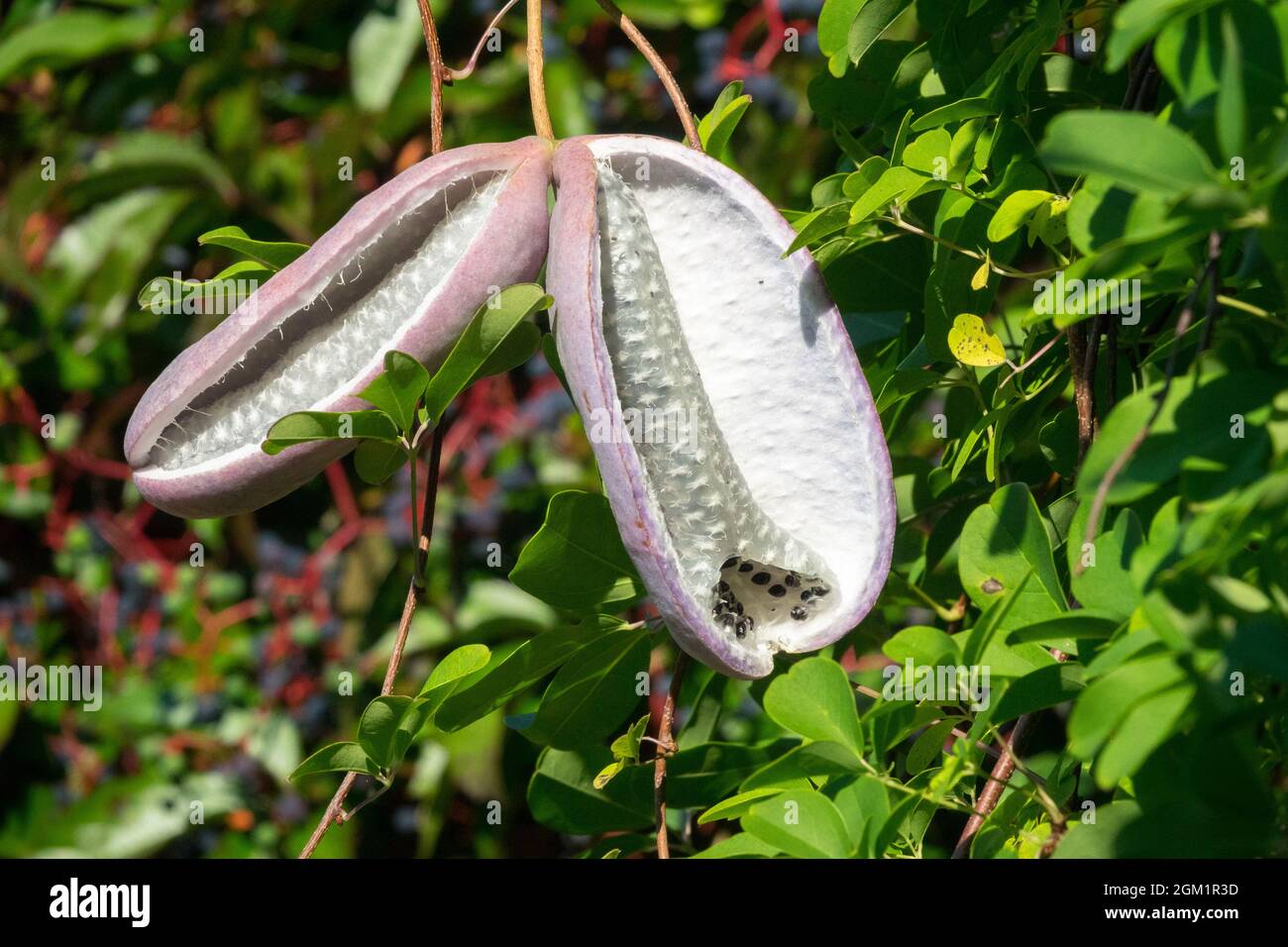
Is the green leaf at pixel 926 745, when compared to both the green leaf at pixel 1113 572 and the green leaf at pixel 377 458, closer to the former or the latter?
the green leaf at pixel 1113 572

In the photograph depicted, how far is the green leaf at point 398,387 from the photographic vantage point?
57 cm

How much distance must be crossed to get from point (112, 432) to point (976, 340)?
134 centimetres

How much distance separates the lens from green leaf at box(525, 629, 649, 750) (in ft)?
2.21

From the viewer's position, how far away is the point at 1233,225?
1.37 ft

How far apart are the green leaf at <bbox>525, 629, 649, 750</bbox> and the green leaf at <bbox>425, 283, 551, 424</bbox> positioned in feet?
0.52
